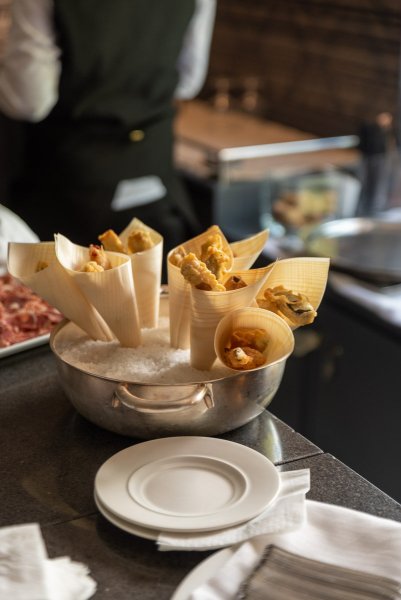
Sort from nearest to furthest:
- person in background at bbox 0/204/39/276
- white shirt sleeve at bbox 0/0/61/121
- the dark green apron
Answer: person in background at bbox 0/204/39/276 < white shirt sleeve at bbox 0/0/61/121 < the dark green apron

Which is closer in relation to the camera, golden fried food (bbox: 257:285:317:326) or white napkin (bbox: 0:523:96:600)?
white napkin (bbox: 0:523:96:600)

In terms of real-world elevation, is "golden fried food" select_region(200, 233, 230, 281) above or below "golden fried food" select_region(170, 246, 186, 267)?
above

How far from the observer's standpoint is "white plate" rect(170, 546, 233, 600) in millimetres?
809

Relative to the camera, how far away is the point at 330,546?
87cm

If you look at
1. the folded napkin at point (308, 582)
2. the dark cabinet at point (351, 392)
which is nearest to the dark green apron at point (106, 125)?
the dark cabinet at point (351, 392)

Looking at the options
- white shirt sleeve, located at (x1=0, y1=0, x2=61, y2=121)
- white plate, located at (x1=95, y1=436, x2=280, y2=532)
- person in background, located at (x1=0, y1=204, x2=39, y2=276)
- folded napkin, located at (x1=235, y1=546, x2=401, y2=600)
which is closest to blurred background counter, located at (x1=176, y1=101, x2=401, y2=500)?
white shirt sleeve, located at (x1=0, y1=0, x2=61, y2=121)

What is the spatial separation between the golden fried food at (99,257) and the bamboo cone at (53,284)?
0.04 m

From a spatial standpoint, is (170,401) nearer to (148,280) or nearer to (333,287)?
(148,280)

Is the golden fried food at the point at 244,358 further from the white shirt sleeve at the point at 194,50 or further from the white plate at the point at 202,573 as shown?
the white shirt sleeve at the point at 194,50

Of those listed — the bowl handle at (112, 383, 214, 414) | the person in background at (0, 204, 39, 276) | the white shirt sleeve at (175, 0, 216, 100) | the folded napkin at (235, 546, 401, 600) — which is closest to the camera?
the folded napkin at (235, 546, 401, 600)

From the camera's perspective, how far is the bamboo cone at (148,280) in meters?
1.13

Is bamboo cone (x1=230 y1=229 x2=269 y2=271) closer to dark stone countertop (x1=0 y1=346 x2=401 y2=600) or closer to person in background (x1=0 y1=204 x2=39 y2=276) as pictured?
dark stone countertop (x1=0 y1=346 x2=401 y2=600)

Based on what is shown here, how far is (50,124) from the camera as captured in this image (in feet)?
8.68

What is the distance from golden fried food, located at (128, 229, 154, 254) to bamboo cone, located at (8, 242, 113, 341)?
10 centimetres
